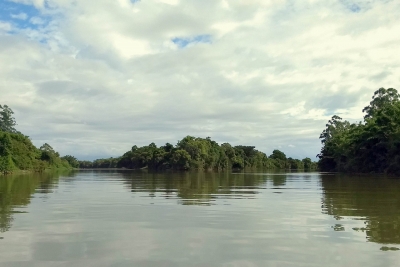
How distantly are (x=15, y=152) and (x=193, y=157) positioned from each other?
5330cm

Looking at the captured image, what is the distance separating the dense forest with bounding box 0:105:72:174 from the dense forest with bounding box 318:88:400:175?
5284 centimetres

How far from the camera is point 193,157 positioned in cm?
11800

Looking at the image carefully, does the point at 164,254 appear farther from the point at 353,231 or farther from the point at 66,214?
the point at 66,214

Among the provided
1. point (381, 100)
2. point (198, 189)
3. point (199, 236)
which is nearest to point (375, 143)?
point (381, 100)

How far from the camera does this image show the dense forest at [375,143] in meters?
59.0

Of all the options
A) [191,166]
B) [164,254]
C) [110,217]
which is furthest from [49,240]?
[191,166]

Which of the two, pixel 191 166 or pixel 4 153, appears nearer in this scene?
pixel 4 153

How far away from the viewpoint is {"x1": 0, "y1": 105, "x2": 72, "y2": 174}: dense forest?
62.7 m

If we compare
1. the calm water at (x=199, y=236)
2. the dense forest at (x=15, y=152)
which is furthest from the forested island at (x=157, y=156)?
the calm water at (x=199, y=236)

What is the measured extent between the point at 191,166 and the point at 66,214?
102399 millimetres

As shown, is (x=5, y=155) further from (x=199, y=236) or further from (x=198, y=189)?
(x=199, y=236)

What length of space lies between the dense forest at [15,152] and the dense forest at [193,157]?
104ft

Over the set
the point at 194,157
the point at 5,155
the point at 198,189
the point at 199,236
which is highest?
the point at 194,157

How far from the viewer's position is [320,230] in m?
9.84
